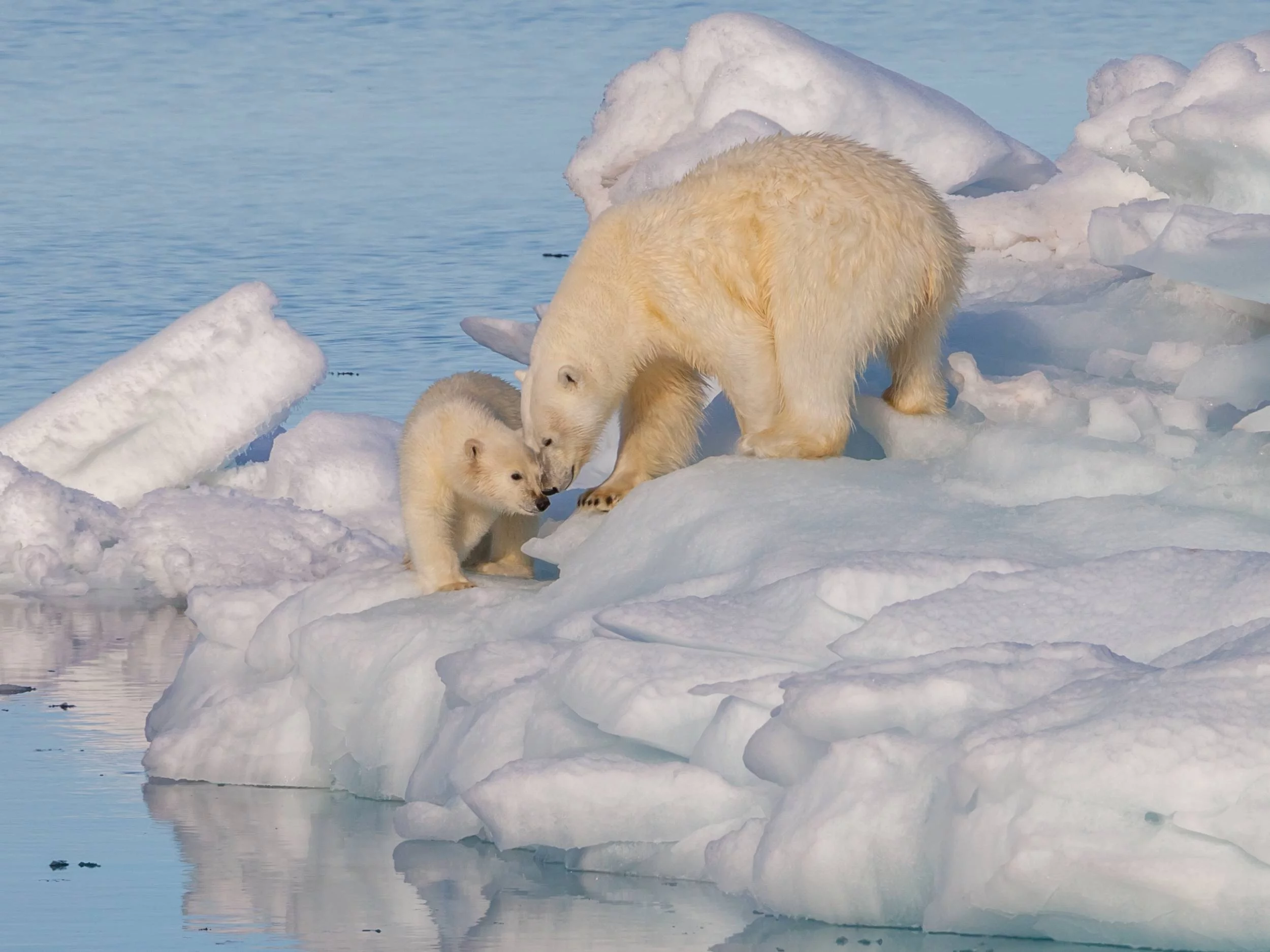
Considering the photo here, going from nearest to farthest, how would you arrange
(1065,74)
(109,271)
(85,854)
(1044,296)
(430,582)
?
1. (85,854)
2. (430,582)
3. (1044,296)
4. (109,271)
5. (1065,74)

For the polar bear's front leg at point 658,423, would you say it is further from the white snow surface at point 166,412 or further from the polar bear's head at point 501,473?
the white snow surface at point 166,412

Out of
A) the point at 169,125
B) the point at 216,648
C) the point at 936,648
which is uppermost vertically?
the point at 936,648

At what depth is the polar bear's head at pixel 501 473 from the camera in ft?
23.6

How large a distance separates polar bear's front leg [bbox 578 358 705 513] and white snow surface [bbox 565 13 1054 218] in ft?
12.4

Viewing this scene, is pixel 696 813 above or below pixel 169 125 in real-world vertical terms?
above

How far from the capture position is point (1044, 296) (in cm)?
948

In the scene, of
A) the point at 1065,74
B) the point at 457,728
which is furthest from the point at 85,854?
the point at 1065,74

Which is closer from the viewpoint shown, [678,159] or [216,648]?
[216,648]

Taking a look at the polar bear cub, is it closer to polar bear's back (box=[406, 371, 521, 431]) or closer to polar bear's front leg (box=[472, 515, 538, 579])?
polar bear's back (box=[406, 371, 521, 431])

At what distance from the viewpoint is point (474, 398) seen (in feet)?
24.9

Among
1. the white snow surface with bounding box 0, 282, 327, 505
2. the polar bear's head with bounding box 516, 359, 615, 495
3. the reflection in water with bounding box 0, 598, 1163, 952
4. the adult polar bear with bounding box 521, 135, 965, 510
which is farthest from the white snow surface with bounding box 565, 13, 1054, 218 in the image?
the reflection in water with bounding box 0, 598, 1163, 952

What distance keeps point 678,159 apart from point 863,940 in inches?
286

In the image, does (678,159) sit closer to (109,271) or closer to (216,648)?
(216,648)

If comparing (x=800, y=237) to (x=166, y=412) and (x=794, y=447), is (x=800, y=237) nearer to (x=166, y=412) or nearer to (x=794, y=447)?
(x=794, y=447)
